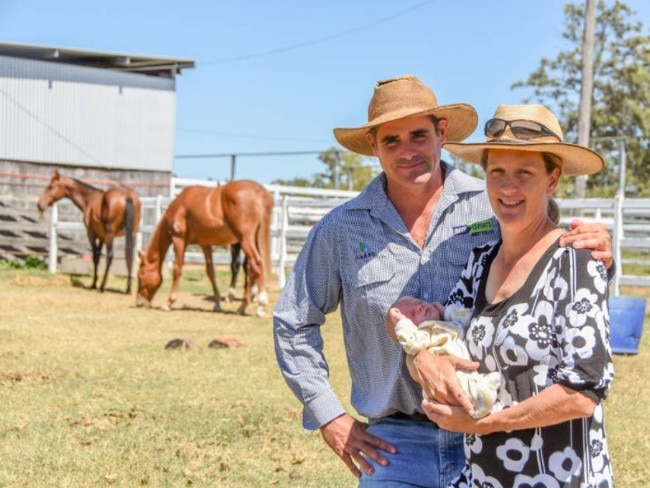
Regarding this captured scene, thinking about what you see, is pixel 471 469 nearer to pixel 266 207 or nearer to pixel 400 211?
pixel 400 211

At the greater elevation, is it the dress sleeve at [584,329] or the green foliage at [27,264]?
the dress sleeve at [584,329]

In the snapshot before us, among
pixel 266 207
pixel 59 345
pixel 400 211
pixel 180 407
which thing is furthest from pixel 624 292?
pixel 400 211

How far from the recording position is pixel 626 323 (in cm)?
988

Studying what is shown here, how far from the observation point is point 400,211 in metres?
3.58

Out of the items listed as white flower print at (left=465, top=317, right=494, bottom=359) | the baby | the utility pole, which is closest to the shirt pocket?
the baby

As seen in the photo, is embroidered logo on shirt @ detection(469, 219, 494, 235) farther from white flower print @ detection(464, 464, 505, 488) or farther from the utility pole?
the utility pole

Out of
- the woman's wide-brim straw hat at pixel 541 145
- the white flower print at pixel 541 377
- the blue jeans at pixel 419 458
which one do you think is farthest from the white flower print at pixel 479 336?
the blue jeans at pixel 419 458

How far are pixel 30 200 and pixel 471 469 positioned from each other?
75.1 feet

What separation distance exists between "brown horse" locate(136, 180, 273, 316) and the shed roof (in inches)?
697

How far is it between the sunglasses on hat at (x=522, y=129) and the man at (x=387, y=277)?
0.56m

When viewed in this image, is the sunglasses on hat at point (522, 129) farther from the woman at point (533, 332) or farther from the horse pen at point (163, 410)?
the horse pen at point (163, 410)

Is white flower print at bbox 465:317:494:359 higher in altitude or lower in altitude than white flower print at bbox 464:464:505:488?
higher

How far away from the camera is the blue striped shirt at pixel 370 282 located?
11.1ft

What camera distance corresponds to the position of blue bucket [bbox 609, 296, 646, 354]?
389 inches
